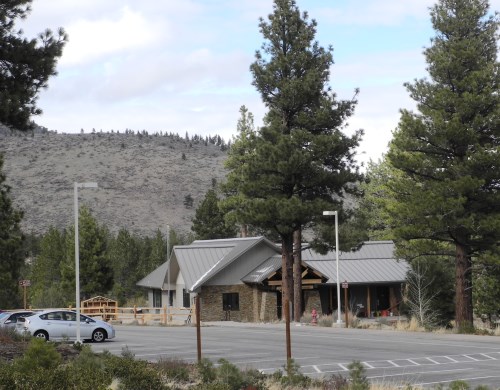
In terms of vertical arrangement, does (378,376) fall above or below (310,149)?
below

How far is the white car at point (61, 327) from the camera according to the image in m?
33.0

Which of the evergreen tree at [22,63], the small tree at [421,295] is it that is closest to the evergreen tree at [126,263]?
the small tree at [421,295]

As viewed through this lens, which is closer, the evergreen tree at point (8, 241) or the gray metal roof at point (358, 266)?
the evergreen tree at point (8, 241)

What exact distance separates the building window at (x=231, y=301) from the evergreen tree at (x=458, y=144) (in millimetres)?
20198

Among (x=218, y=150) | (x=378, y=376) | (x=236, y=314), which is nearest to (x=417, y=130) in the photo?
(x=378, y=376)

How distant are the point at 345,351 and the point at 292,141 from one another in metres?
19.8

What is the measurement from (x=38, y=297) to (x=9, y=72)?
4623 centimetres

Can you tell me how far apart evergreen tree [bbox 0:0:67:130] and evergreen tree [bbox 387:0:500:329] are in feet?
62.3

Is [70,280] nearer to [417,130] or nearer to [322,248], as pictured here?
[322,248]

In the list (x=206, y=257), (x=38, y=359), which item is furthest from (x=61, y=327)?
(x=206, y=257)

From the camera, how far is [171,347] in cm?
3095

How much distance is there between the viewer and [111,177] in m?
153

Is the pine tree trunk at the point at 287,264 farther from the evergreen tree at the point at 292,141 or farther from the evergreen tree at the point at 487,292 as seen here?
the evergreen tree at the point at 487,292

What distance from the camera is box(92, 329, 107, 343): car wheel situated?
33938mm
